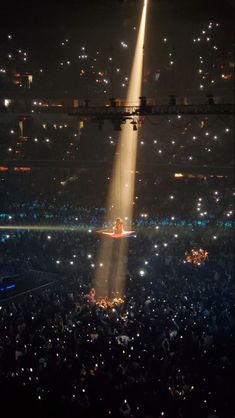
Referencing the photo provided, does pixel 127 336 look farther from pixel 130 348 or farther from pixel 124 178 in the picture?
pixel 124 178

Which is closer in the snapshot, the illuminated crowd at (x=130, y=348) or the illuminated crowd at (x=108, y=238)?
the illuminated crowd at (x=130, y=348)

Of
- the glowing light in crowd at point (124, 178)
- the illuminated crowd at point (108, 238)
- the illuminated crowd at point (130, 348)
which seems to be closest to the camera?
the illuminated crowd at point (130, 348)

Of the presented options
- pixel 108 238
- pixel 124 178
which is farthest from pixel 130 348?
pixel 124 178

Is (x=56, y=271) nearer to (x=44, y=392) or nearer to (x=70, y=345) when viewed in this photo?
(x=70, y=345)

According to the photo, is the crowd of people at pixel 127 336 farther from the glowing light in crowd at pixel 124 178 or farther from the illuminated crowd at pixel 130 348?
the glowing light in crowd at pixel 124 178

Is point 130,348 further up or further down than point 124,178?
further down

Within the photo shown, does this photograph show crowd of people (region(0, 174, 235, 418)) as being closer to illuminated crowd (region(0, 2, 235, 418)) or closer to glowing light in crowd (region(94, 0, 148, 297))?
illuminated crowd (region(0, 2, 235, 418))

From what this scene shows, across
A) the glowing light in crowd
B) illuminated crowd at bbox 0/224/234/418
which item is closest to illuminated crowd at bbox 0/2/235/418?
illuminated crowd at bbox 0/224/234/418

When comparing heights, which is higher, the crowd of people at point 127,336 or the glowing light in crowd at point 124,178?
the glowing light in crowd at point 124,178

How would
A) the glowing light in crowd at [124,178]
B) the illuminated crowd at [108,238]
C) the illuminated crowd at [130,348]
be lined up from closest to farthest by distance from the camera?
the illuminated crowd at [130,348], the illuminated crowd at [108,238], the glowing light in crowd at [124,178]

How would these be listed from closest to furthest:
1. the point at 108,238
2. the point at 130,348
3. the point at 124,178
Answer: the point at 130,348 < the point at 108,238 < the point at 124,178

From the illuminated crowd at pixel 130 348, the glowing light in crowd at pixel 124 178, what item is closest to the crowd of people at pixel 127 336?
the illuminated crowd at pixel 130 348
